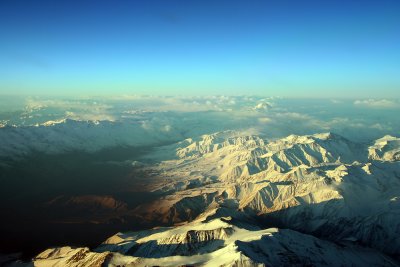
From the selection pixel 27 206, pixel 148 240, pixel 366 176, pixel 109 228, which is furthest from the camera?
pixel 27 206

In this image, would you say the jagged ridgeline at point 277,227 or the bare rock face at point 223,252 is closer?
the bare rock face at point 223,252

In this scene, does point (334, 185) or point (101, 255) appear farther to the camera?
point (334, 185)

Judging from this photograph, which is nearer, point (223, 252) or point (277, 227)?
point (223, 252)

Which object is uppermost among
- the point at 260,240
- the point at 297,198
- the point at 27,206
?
the point at 260,240

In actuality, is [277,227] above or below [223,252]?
below

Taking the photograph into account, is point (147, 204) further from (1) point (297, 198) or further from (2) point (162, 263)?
(2) point (162, 263)

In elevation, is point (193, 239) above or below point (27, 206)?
above

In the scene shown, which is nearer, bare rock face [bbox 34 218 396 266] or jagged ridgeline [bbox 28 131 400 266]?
bare rock face [bbox 34 218 396 266]

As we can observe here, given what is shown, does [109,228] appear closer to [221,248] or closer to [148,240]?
[148,240]

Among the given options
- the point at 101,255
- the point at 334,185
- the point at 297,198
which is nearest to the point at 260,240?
the point at 101,255

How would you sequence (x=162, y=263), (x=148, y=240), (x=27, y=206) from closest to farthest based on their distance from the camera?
(x=162, y=263)
(x=148, y=240)
(x=27, y=206)
